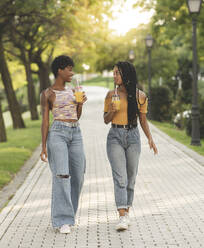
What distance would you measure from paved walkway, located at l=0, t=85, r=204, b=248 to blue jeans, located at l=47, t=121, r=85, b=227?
23 centimetres

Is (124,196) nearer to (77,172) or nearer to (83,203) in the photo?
(77,172)

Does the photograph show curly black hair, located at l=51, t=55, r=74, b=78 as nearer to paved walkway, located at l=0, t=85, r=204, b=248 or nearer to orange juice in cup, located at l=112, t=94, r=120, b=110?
orange juice in cup, located at l=112, t=94, r=120, b=110

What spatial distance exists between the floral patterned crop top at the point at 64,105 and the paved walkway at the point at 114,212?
4.16ft

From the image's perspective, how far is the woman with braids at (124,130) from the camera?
5.72 m

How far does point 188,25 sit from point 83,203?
16221mm

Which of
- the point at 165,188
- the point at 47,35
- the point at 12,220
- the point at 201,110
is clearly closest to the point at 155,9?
the point at 47,35

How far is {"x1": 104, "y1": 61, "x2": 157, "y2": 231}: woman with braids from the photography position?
18.8 ft

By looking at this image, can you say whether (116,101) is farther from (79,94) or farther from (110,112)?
(79,94)

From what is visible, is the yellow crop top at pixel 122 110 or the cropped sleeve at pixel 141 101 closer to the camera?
the yellow crop top at pixel 122 110

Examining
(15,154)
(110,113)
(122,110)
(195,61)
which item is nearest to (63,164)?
(110,113)

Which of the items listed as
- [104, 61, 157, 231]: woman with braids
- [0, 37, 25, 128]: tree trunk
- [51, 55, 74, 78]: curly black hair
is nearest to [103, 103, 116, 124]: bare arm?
[104, 61, 157, 231]: woman with braids

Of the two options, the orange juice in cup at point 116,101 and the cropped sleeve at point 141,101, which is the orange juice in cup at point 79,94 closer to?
the orange juice in cup at point 116,101

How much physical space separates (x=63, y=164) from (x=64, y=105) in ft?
2.04

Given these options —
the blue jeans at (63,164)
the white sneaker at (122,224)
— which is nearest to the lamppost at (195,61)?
the white sneaker at (122,224)
